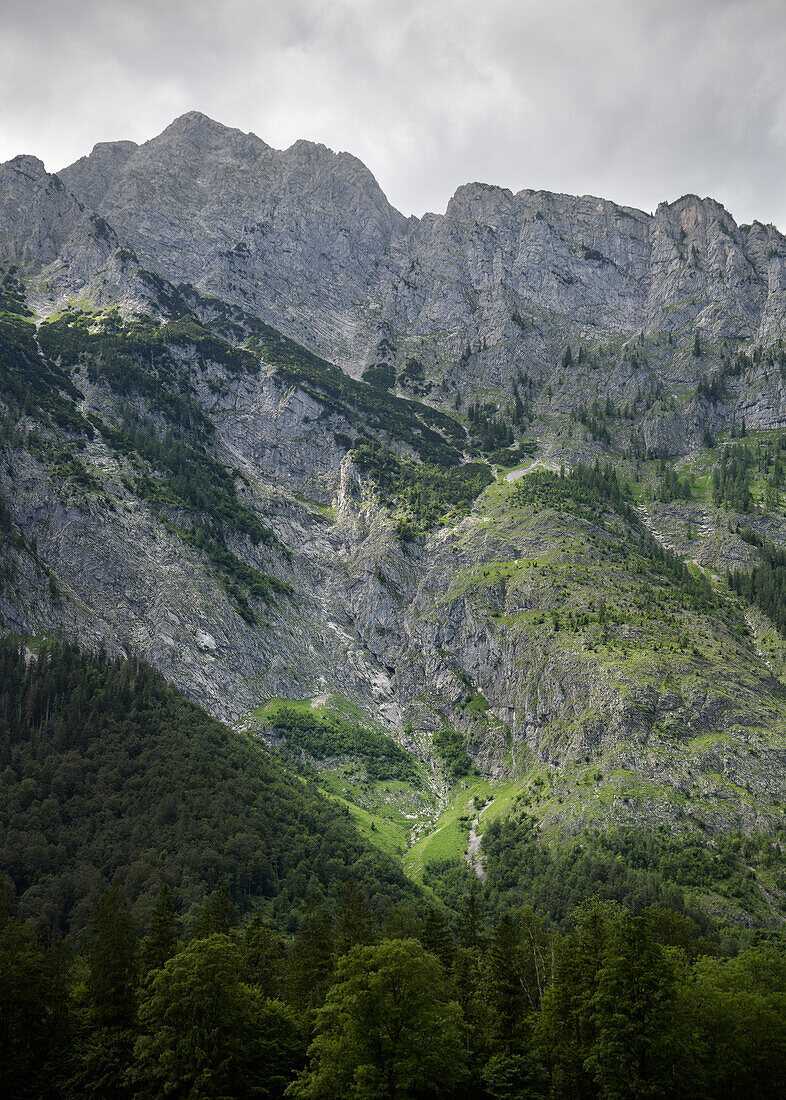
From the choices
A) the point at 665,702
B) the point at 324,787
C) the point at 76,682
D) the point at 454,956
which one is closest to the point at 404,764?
the point at 324,787

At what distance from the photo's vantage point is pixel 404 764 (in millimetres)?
197750

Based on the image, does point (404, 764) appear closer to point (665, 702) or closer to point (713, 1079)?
point (665, 702)

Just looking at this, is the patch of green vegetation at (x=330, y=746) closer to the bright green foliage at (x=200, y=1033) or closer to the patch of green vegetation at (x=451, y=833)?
the patch of green vegetation at (x=451, y=833)

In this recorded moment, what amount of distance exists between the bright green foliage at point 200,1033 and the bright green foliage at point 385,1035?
210 inches

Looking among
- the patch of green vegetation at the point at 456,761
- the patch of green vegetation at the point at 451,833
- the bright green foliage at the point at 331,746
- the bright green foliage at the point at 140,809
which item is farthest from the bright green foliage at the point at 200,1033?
the patch of green vegetation at the point at 456,761

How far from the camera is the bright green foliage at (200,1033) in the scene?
50.4 metres

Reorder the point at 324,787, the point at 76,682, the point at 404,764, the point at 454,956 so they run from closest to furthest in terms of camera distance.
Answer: the point at 454,956, the point at 76,682, the point at 324,787, the point at 404,764

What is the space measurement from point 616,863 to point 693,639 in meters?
70.7

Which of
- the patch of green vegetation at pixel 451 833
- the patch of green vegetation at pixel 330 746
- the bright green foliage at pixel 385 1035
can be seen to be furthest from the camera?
the patch of green vegetation at pixel 330 746

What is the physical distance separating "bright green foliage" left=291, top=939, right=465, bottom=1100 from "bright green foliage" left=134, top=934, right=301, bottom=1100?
5.33 meters

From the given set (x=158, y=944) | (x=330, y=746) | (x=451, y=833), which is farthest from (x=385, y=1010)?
(x=330, y=746)

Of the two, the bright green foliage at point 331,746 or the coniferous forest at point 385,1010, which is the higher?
the bright green foliage at point 331,746

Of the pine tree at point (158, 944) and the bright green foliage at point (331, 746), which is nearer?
the pine tree at point (158, 944)

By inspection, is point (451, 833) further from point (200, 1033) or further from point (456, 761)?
point (200, 1033)
